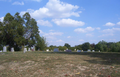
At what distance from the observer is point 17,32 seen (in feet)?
113

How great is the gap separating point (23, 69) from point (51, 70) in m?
2.33

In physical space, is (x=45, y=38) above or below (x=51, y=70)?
above

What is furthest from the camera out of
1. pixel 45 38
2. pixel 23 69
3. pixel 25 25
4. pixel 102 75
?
pixel 45 38

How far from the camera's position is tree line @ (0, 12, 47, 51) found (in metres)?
33.5

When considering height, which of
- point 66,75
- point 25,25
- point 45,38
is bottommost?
point 66,75

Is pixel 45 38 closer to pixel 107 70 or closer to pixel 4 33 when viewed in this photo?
pixel 4 33

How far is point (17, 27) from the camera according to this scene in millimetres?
34094

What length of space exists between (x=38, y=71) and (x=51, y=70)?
94 centimetres

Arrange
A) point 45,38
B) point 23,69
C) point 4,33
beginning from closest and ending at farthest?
point 23,69 < point 4,33 < point 45,38

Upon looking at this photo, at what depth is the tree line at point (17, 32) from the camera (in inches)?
1319

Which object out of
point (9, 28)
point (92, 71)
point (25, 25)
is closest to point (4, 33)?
point (9, 28)

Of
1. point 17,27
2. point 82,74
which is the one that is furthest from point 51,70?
point 17,27

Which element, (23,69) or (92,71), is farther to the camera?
(23,69)

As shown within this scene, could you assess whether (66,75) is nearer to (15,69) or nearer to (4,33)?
(15,69)
